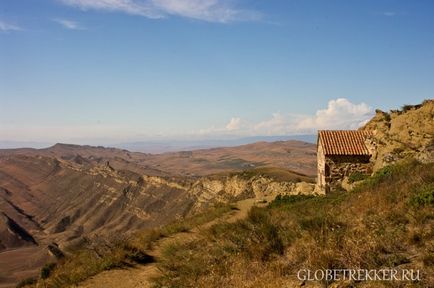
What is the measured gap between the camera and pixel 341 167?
2356cm

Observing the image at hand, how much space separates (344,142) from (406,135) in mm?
3859

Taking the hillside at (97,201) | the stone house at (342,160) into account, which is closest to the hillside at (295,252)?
the stone house at (342,160)

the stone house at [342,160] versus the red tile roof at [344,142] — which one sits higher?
the red tile roof at [344,142]

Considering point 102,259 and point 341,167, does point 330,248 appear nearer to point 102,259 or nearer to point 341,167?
point 102,259

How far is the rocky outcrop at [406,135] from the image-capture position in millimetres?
20719

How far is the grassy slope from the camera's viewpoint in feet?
22.7

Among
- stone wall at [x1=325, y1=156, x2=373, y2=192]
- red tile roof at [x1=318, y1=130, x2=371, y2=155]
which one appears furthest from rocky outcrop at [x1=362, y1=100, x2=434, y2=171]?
red tile roof at [x1=318, y1=130, x2=371, y2=155]

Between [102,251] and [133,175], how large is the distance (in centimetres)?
9878

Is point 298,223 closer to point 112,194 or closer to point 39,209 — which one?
point 112,194

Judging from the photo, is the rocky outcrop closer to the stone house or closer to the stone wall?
the stone house

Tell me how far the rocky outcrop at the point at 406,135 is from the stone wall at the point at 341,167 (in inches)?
33.3

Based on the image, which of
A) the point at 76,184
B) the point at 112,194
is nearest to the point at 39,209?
the point at 76,184

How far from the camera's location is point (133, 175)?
110 meters

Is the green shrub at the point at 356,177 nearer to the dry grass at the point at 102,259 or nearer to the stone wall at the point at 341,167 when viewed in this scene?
the stone wall at the point at 341,167
